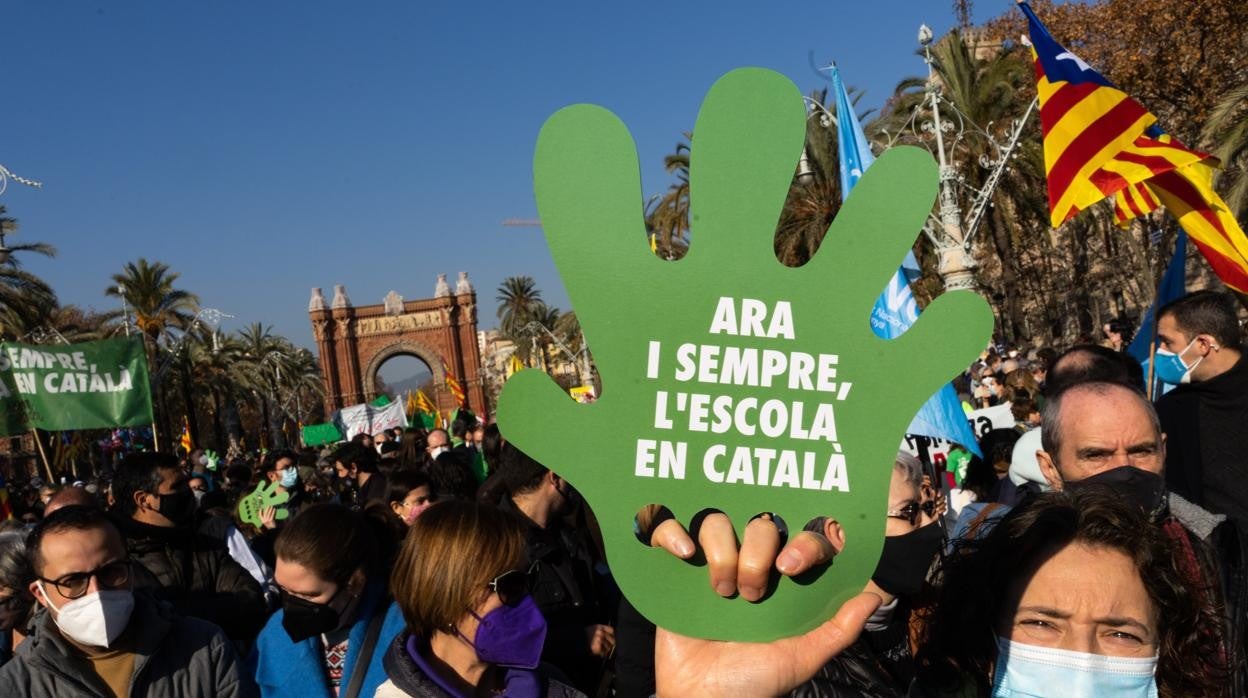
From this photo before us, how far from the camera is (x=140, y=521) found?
4.47 metres

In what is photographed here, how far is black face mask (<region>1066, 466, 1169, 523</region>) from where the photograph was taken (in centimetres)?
222

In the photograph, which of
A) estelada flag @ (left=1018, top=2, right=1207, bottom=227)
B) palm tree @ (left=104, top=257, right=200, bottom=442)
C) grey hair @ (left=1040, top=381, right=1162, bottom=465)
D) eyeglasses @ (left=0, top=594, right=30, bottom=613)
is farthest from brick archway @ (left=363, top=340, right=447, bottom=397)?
grey hair @ (left=1040, top=381, right=1162, bottom=465)

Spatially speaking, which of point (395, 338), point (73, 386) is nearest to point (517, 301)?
point (395, 338)

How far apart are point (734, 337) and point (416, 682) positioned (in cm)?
134

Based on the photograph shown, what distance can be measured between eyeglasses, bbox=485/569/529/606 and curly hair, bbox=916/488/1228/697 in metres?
1.09

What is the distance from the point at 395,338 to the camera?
64.6 metres

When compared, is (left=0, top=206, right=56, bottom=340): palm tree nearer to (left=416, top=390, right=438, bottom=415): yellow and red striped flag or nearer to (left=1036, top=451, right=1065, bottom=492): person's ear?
(left=416, top=390, right=438, bottom=415): yellow and red striped flag

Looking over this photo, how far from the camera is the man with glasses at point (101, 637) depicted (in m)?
2.81

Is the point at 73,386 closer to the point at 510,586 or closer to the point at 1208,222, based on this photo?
the point at 510,586

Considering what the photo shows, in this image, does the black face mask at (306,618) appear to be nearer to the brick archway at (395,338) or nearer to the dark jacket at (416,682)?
the dark jacket at (416,682)

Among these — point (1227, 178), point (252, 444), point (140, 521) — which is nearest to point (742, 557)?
point (140, 521)

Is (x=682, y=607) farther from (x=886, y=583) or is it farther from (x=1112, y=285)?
(x=1112, y=285)

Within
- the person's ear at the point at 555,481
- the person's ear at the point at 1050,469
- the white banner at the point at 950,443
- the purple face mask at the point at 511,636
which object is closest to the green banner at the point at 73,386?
the person's ear at the point at 555,481

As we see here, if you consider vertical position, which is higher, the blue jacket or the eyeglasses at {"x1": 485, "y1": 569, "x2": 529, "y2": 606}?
the eyeglasses at {"x1": 485, "y1": 569, "x2": 529, "y2": 606}
